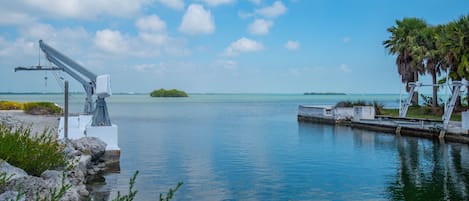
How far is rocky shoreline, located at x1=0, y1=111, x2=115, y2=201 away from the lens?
28.4ft

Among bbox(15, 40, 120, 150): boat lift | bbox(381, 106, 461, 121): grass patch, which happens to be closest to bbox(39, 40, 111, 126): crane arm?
bbox(15, 40, 120, 150): boat lift

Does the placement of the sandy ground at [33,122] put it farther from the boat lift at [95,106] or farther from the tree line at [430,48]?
the tree line at [430,48]

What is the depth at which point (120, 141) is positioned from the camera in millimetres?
31609

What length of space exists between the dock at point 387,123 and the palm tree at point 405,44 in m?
6.64

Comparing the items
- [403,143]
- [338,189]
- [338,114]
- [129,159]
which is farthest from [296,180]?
[338,114]

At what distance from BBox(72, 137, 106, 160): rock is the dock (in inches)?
886

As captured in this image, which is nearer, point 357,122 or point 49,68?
point 49,68

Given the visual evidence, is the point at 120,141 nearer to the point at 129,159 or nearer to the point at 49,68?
the point at 49,68

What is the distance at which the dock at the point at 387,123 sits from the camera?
31.5m

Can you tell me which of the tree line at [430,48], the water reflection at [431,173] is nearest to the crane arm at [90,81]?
the water reflection at [431,173]

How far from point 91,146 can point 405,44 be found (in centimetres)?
3757

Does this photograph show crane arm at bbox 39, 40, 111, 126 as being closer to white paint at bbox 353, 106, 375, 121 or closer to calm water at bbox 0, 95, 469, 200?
calm water at bbox 0, 95, 469, 200

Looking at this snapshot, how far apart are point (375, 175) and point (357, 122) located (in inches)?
1035

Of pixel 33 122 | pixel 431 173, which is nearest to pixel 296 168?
pixel 431 173
